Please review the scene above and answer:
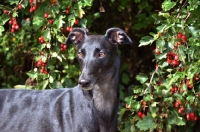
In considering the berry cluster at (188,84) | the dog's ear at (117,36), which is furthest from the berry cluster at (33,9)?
the berry cluster at (188,84)

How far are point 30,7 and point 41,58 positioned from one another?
63cm

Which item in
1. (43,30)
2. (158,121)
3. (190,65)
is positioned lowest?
(158,121)

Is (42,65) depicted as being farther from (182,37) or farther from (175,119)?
(182,37)

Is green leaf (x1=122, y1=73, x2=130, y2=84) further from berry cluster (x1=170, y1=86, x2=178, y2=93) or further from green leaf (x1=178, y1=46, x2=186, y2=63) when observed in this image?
green leaf (x1=178, y1=46, x2=186, y2=63)

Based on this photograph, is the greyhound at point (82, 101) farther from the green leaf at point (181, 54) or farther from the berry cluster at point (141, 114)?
the berry cluster at point (141, 114)

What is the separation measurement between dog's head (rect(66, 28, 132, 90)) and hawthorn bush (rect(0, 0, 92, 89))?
33.2 inches

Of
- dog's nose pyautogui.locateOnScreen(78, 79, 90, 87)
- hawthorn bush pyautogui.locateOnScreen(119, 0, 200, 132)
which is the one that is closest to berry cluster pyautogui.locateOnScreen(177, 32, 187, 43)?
hawthorn bush pyautogui.locateOnScreen(119, 0, 200, 132)

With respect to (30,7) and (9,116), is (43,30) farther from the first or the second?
(9,116)

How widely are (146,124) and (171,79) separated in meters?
0.66

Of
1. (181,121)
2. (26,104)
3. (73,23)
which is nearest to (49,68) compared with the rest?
(73,23)

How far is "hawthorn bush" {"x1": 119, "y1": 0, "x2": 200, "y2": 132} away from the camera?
6.21 m

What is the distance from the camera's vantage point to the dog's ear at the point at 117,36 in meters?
5.88

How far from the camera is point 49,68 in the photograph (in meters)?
7.15

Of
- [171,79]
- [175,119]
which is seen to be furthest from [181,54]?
[175,119]
